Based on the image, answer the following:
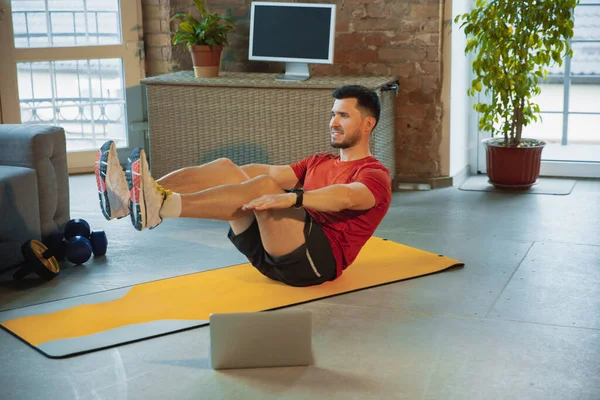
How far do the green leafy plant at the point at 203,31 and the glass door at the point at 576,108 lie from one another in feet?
6.84

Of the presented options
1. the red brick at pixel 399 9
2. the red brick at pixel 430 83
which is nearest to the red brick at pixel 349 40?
the red brick at pixel 399 9

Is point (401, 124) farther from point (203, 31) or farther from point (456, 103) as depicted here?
point (203, 31)

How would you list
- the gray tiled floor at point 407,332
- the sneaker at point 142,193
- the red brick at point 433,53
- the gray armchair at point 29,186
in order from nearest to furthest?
the gray tiled floor at point 407,332 → the sneaker at point 142,193 → the gray armchair at point 29,186 → the red brick at point 433,53

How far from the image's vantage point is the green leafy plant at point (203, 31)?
16.8ft

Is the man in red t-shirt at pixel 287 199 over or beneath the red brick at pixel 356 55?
beneath

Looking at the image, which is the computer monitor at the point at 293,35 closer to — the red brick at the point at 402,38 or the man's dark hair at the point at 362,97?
the red brick at the point at 402,38

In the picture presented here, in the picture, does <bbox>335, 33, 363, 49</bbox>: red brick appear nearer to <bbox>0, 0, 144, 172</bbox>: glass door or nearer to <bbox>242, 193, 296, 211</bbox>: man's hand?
<bbox>0, 0, 144, 172</bbox>: glass door

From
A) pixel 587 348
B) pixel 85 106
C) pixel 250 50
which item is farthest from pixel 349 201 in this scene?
pixel 85 106

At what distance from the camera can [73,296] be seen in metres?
3.35

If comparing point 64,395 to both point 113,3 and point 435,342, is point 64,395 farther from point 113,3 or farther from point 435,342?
point 113,3

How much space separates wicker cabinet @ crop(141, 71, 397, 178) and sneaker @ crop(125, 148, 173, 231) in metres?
2.02

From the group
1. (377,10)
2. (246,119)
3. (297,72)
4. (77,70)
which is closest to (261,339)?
(246,119)

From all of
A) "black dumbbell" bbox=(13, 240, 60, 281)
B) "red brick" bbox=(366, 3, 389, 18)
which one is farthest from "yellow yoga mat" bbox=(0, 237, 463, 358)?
"red brick" bbox=(366, 3, 389, 18)

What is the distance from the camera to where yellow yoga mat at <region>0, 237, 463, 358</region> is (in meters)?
2.92
